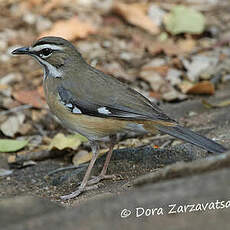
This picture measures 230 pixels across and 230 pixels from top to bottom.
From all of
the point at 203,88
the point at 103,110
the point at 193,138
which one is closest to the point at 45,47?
the point at 103,110

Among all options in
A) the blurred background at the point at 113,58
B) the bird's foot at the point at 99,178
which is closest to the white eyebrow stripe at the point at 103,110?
the bird's foot at the point at 99,178

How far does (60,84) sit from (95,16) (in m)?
4.84

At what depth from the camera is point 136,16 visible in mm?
9617

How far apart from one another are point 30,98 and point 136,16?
3.13 metres

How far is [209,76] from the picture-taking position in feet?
26.0

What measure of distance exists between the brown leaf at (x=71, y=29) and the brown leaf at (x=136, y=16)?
2.30 feet

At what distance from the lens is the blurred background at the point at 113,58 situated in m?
6.46

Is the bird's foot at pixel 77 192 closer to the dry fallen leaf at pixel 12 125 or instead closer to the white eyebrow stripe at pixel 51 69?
the white eyebrow stripe at pixel 51 69

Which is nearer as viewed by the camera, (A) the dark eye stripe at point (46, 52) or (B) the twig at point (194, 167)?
(B) the twig at point (194, 167)

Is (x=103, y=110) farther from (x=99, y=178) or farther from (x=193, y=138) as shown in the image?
(x=193, y=138)

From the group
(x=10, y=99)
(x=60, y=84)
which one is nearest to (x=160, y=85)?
(x=10, y=99)

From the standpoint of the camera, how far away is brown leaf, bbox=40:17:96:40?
8.93m

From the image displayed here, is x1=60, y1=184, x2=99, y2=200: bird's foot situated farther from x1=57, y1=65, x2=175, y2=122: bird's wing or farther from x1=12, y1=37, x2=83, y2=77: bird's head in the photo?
x1=12, y1=37, x2=83, y2=77: bird's head

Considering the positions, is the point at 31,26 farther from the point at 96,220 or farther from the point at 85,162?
the point at 96,220
